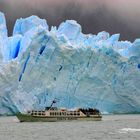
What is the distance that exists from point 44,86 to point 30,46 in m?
4.09

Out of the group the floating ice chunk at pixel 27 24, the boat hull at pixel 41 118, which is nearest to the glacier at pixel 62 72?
the floating ice chunk at pixel 27 24

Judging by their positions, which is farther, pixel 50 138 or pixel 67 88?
pixel 67 88

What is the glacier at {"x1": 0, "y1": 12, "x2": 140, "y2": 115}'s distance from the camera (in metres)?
48.9

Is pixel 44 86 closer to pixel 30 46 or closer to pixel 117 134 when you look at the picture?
pixel 30 46

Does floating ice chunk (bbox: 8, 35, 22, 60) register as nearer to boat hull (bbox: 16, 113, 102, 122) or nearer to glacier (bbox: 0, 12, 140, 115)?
glacier (bbox: 0, 12, 140, 115)

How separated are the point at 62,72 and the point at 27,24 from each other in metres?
6.92

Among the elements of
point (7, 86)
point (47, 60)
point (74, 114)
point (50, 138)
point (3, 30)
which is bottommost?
point (50, 138)

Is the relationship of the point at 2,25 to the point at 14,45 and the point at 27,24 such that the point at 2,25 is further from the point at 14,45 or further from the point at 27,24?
the point at 27,24

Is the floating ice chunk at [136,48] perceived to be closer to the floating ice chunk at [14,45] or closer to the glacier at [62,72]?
the glacier at [62,72]

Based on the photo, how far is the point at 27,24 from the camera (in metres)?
54.2

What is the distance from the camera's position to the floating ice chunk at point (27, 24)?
177 feet

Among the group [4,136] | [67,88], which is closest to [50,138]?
[4,136]

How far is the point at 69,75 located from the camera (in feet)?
168

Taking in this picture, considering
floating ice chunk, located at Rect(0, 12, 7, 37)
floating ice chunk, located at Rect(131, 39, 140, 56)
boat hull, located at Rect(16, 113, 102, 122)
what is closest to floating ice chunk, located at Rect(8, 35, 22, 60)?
floating ice chunk, located at Rect(0, 12, 7, 37)
